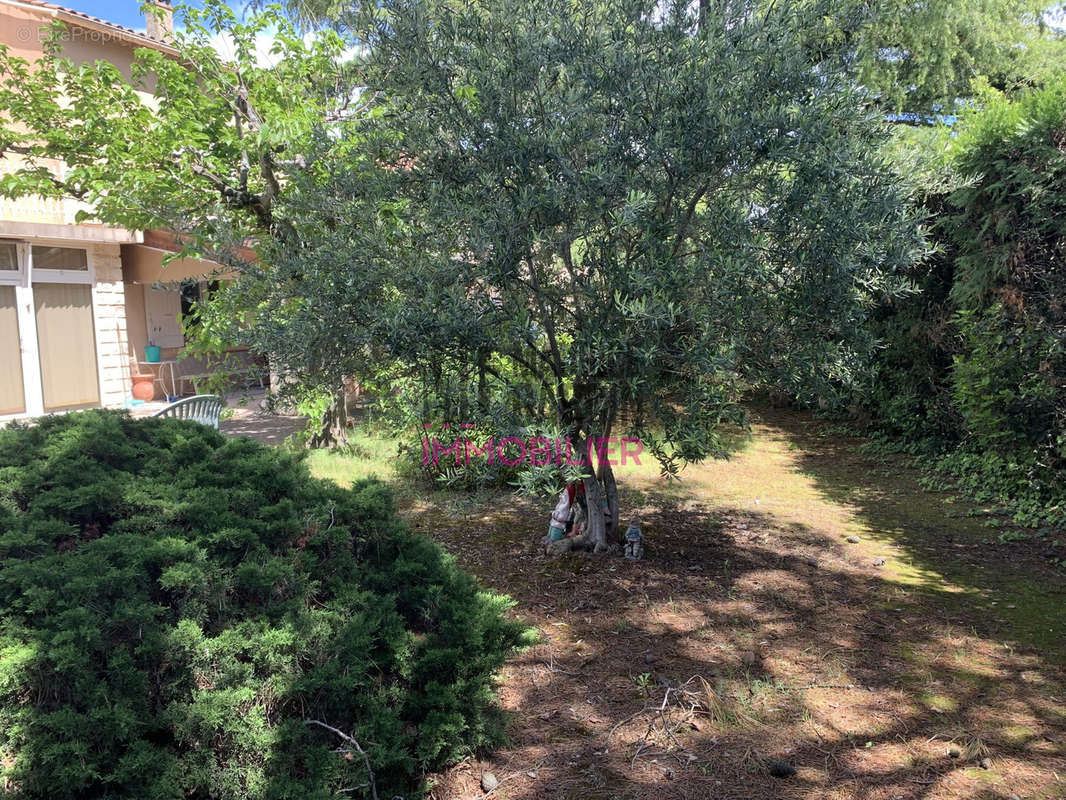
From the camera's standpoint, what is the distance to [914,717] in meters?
3.23

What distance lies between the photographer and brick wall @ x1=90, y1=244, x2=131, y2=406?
12.8 meters

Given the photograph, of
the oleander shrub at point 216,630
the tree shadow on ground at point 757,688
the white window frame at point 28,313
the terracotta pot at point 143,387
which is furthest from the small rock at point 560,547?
the terracotta pot at point 143,387

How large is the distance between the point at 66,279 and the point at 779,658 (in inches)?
529

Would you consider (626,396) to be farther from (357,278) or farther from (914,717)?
(914,717)

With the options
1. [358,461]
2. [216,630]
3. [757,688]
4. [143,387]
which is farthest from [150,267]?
[757,688]

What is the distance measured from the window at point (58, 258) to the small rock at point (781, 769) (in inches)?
536

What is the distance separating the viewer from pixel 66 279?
12375mm

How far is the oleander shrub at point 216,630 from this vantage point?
2.03 metres

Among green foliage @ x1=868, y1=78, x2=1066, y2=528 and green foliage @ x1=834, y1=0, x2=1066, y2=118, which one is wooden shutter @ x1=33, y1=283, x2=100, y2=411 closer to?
green foliage @ x1=868, y1=78, x2=1066, y2=528

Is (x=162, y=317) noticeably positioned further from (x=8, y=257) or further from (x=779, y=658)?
(x=779, y=658)

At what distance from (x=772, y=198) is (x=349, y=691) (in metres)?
3.34

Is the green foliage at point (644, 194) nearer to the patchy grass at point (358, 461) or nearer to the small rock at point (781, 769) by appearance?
the small rock at point (781, 769)

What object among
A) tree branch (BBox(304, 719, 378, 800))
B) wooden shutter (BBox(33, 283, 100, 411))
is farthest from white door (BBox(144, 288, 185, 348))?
tree branch (BBox(304, 719, 378, 800))

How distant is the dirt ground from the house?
898 centimetres
